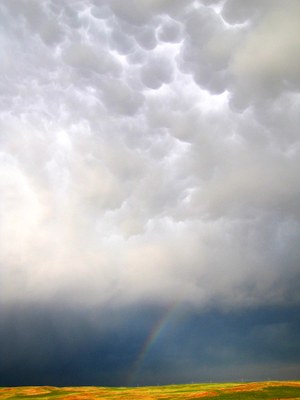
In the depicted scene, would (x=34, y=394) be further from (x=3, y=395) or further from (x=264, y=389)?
(x=264, y=389)

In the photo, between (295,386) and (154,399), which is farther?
(154,399)

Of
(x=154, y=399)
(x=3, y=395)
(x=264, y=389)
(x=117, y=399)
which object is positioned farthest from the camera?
(x=3, y=395)

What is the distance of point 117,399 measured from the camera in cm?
9544

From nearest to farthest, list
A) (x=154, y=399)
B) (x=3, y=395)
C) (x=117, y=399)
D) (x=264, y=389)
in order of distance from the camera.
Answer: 1. (x=264, y=389)
2. (x=154, y=399)
3. (x=117, y=399)
4. (x=3, y=395)

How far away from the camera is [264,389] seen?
7894 centimetres

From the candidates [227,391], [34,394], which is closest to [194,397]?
[227,391]

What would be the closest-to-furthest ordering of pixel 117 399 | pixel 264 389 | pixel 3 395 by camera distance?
pixel 264 389, pixel 117 399, pixel 3 395

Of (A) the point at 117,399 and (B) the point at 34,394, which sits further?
(B) the point at 34,394

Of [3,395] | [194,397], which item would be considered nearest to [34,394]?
[3,395]

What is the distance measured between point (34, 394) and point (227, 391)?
238 feet

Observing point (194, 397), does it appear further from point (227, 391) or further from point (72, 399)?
point (72, 399)

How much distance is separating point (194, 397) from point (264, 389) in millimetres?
15920

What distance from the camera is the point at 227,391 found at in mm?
83125

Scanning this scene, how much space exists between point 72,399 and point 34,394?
92.8 feet
